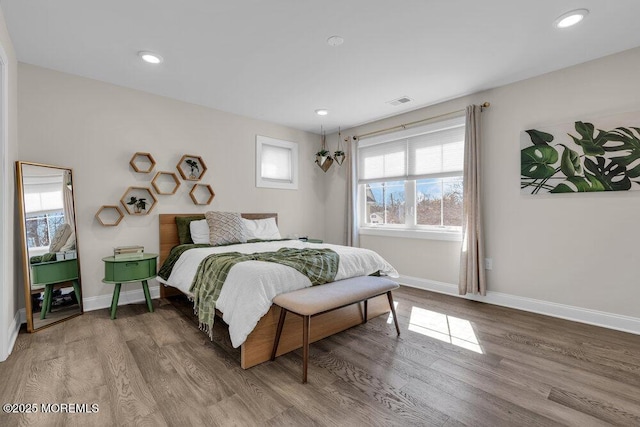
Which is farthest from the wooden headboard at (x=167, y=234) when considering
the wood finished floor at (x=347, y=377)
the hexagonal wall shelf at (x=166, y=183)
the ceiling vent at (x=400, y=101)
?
the ceiling vent at (x=400, y=101)

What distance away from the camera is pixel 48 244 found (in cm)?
273

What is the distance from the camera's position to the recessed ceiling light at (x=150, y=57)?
8.68 feet

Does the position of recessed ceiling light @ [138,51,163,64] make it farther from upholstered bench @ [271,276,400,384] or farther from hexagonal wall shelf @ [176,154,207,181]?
upholstered bench @ [271,276,400,384]

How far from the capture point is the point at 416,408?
5.27 feet

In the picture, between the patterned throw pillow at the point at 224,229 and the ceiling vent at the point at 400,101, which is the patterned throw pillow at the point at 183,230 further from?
the ceiling vent at the point at 400,101

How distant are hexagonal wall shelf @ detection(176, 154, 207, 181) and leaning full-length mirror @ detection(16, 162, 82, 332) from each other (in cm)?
110

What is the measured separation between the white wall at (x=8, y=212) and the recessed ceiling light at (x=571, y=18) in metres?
3.99

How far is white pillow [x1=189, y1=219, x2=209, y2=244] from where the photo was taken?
3.60 meters

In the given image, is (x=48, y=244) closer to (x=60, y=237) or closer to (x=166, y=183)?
(x=60, y=237)

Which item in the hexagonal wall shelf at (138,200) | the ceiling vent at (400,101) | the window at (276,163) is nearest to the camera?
the hexagonal wall shelf at (138,200)

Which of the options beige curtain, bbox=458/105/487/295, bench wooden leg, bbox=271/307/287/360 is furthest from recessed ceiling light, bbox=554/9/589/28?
bench wooden leg, bbox=271/307/287/360

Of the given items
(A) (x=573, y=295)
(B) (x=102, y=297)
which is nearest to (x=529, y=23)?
(A) (x=573, y=295)

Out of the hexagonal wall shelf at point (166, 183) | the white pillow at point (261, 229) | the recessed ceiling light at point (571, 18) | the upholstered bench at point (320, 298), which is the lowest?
the upholstered bench at point (320, 298)

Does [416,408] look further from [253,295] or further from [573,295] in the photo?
[573,295]
